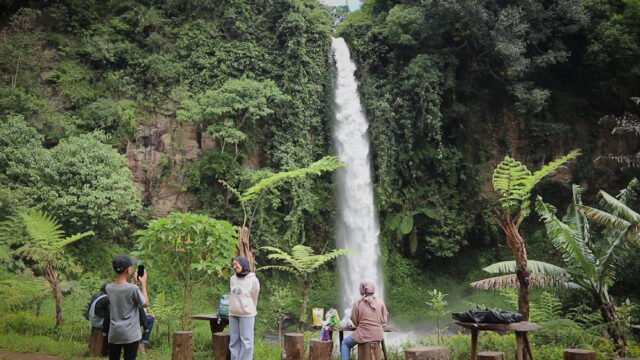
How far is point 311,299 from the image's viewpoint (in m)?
16.4

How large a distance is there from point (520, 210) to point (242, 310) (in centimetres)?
499

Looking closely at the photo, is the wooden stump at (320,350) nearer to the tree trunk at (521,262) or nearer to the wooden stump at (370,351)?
the wooden stump at (370,351)

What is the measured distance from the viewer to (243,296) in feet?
19.4

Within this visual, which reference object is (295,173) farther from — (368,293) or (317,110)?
(317,110)

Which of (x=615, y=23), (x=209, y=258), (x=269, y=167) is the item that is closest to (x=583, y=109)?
(x=615, y=23)

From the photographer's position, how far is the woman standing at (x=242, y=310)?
232 inches

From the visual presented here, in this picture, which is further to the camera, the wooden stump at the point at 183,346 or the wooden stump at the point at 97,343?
the wooden stump at the point at 97,343

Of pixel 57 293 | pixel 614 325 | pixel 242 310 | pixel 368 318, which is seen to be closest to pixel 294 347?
pixel 242 310

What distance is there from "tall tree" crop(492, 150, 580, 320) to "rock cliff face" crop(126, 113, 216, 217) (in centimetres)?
1040

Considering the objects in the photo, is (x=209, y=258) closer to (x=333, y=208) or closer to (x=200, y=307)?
(x=200, y=307)

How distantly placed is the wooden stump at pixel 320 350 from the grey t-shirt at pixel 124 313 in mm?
2154

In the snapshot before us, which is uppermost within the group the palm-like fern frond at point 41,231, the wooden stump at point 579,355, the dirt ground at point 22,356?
the palm-like fern frond at point 41,231

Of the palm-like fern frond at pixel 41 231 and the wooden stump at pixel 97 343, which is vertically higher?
the palm-like fern frond at pixel 41 231

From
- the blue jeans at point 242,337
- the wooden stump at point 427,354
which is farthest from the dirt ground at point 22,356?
the wooden stump at point 427,354
